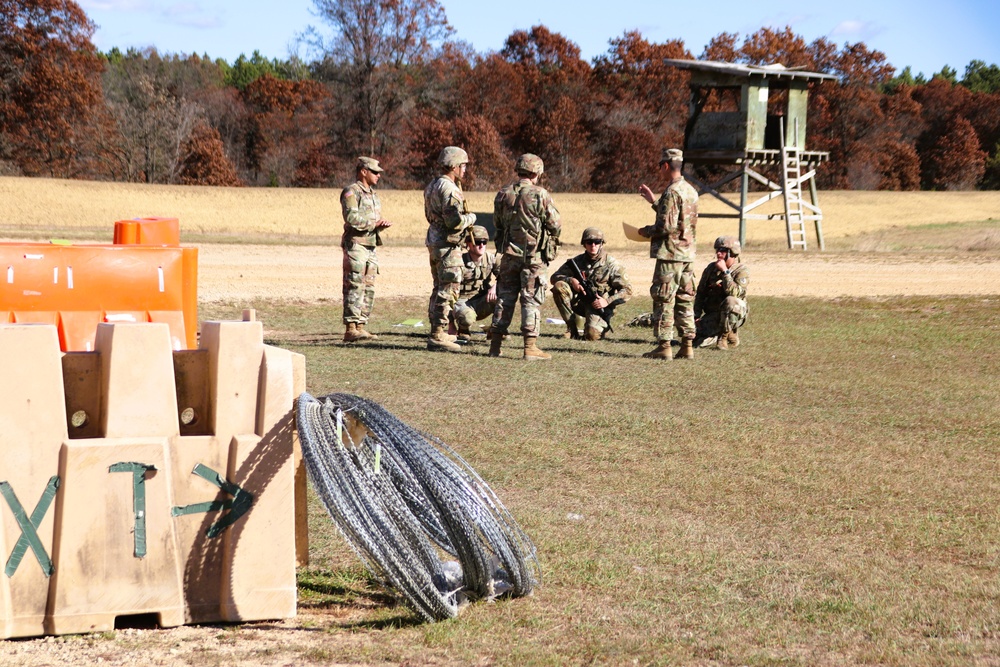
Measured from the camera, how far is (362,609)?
4.99 m

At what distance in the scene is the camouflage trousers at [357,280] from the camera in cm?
1311

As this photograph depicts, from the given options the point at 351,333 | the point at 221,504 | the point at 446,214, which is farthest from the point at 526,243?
the point at 221,504

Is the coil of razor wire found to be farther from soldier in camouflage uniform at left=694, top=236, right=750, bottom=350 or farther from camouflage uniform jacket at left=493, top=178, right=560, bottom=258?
soldier in camouflage uniform at left=694, top=236, right=750, bottom=350

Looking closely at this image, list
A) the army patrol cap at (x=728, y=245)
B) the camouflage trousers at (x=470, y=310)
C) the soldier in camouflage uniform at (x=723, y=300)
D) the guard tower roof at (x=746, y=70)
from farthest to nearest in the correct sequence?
the guard tower roof at (x=746, y=70) < the camouflage trousers at (x=470, y=310) < the army patrol cap at (x=728, y=245) < the soldier in camouflage uniform at (x=723, y=300)

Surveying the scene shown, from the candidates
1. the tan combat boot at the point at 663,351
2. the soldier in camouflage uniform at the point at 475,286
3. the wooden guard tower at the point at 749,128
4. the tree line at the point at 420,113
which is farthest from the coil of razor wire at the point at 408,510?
the tree line at the point at 420,113

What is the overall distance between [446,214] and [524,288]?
1220 millimetres

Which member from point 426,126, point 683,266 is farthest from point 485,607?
point 426,126

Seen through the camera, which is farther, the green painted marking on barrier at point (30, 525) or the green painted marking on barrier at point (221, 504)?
the green painted marking on barrier at point (221, 504)

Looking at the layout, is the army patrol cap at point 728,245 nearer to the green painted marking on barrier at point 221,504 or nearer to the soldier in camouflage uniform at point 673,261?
the soldier in camouflage uniform at point 673,261

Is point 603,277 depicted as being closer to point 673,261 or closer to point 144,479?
point 673,261

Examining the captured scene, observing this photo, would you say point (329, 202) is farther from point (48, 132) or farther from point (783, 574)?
point (783, 574)

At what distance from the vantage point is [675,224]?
12336 mm

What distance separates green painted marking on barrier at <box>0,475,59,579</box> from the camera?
14.9ft

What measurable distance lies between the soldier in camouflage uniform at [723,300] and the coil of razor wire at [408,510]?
334 inches
